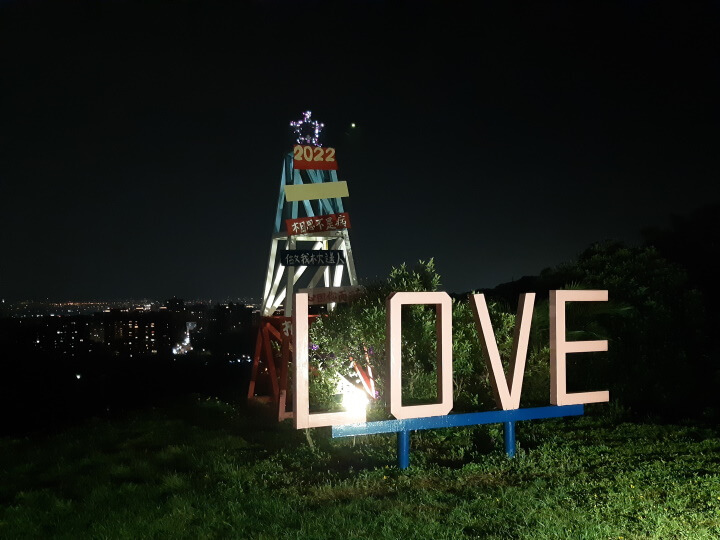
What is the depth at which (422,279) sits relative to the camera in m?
12.5

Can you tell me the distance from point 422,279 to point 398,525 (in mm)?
6462

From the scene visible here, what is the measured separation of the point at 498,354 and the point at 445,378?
94 cm

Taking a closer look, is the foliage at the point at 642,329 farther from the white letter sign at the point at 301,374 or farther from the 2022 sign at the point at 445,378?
the white letter sign at the point at 301,374

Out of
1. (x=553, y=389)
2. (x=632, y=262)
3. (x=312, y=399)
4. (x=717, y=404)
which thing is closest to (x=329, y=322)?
(x=312, y=399)

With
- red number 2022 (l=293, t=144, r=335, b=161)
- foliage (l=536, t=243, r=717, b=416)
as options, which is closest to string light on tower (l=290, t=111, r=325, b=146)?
red number 2022 (l=293, t=144, r=335, b=161)

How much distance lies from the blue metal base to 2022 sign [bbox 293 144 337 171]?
7.39 metres

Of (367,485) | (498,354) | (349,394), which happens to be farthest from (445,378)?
(349,394)

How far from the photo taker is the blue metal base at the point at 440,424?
845 centimetres

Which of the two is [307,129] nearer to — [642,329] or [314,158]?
[314,158]

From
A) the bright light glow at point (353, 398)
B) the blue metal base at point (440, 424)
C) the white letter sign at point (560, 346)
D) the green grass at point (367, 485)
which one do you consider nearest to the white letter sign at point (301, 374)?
the blue metal base at point (440, 424)

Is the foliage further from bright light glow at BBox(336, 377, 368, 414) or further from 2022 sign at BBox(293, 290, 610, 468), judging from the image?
bright light glow at BBox(336, 377, 368, 414)

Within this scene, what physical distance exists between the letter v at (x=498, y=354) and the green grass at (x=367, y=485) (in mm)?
807

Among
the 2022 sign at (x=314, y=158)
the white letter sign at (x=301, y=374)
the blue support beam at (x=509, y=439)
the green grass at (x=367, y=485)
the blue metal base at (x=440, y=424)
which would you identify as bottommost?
the green grass at (x=367, y=485)

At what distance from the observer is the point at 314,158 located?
15.0 metres
